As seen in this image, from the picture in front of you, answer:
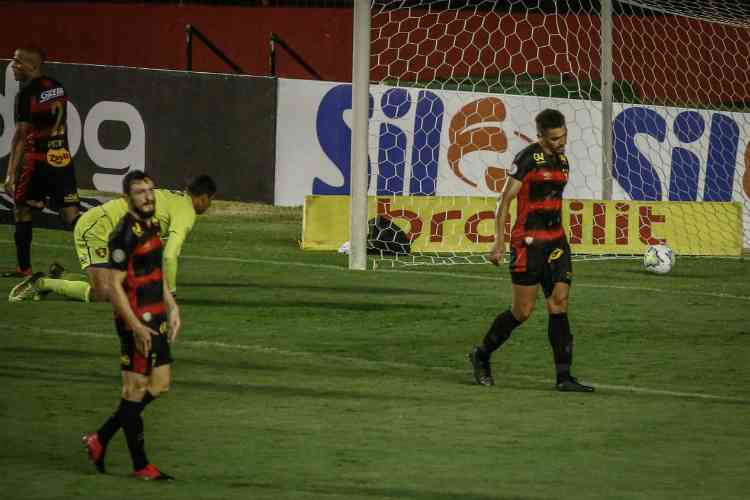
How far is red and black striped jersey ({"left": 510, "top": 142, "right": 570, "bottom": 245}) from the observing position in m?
9.89

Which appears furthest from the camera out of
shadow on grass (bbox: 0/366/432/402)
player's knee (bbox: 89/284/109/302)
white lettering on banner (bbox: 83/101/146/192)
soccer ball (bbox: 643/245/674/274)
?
white lettering on banner (bbox: 83/101/146/192)

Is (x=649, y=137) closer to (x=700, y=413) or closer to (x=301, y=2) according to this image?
(x=301, y=2)

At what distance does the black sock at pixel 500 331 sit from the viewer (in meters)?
10.0

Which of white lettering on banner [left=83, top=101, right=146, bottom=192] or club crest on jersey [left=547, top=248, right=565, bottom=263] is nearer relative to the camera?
club crest on jersey [left=547, top=248, right=565, bottom=263]

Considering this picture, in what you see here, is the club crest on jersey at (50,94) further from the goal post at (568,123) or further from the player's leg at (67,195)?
the goal post at (568,123)

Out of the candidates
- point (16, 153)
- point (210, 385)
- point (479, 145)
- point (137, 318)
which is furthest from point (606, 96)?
point (137, 318)

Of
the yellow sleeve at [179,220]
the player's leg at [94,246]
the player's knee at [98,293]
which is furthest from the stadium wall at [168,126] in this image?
the yellow sleeve at [179,220]

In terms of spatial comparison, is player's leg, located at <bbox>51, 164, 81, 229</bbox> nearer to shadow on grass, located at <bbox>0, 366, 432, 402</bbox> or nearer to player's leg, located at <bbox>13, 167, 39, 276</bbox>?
player's leg, located at <bbox>13, 167, 39, 276</bbox>

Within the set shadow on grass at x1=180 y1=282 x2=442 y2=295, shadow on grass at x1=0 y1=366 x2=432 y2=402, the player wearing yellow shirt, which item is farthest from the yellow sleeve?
shadow on grass at x1=180 y1=282 x2=442 y2=295

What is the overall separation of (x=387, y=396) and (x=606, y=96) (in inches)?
409

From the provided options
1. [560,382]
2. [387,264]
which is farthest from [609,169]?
[560,382]

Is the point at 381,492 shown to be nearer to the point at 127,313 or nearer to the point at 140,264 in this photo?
the point at 127,313

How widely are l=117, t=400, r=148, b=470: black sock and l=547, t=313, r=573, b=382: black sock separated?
10.9 feet

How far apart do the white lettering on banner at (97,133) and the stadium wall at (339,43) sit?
4.39m
